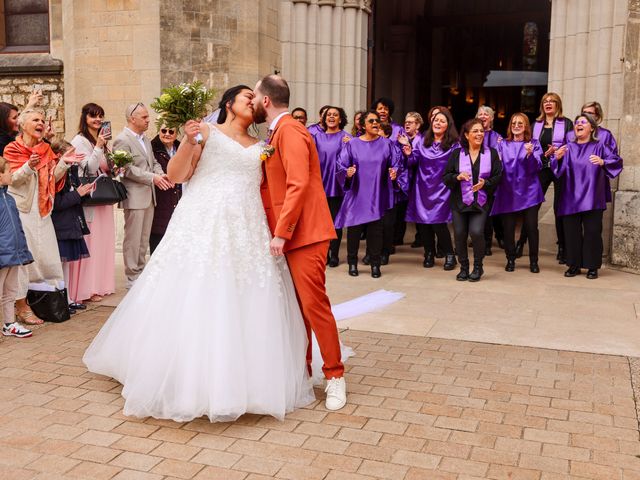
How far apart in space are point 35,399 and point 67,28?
7.52 m

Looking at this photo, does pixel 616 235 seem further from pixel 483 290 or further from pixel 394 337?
pixel 394 337

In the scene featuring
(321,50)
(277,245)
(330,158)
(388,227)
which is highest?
(321,50)

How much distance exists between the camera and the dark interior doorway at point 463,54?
1553cm

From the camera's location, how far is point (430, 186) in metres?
8.96

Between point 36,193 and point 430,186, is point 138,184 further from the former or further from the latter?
point 430,186

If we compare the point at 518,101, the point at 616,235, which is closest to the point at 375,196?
the point at 616,235

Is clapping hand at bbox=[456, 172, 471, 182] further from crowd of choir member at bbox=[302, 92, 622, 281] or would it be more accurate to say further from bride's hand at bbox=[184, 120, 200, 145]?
bride's hand at bbox=[184, 120, 200, 145]

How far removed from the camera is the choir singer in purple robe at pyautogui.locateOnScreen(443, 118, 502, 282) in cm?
798

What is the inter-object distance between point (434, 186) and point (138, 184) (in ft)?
11.7

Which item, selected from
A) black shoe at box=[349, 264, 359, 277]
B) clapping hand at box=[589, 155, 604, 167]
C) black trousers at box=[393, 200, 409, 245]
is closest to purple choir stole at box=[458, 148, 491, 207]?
clapping hand at box=[589, 155, 604, 167]

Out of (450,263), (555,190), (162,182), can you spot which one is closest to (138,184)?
(162,182)

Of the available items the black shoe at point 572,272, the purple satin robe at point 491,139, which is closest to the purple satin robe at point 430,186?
the purple satin robe at point 491,139

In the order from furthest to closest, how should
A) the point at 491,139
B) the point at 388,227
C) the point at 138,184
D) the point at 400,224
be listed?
the point at 400,224
the point at 388,227
the point at 491,139
the point at 138,184

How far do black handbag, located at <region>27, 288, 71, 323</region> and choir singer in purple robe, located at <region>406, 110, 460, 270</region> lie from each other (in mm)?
4385
